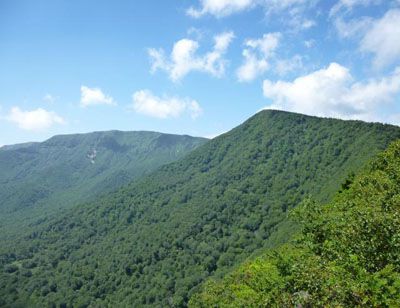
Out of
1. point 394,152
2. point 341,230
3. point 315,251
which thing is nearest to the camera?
point 341,230

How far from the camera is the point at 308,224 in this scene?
40.9 meters

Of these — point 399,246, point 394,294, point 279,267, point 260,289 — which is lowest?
point 260,289

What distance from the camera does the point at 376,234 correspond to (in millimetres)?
27359

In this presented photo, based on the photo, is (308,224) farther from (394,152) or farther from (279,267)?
(394,152)

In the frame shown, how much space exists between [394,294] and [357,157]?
180406 mm

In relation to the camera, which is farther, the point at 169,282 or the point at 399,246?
the point at 169,282

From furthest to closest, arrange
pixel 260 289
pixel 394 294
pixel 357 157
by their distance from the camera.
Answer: pixel 357 157
pixel 260 289
pixel 394 294

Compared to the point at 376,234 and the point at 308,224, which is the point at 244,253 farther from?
the point at 376,234

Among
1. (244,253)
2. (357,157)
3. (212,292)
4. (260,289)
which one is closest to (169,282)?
(244,253)

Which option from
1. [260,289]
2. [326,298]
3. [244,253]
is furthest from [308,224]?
[244,253]

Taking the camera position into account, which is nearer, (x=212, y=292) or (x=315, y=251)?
(x=315, y=251)

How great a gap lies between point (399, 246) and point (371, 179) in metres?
41.5

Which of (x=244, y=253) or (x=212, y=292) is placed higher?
(x=212, y=292)

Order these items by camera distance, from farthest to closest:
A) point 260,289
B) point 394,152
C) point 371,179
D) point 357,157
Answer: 1. point 357,157
2. point 394,152
3. point 371,179
4. point 260,289
